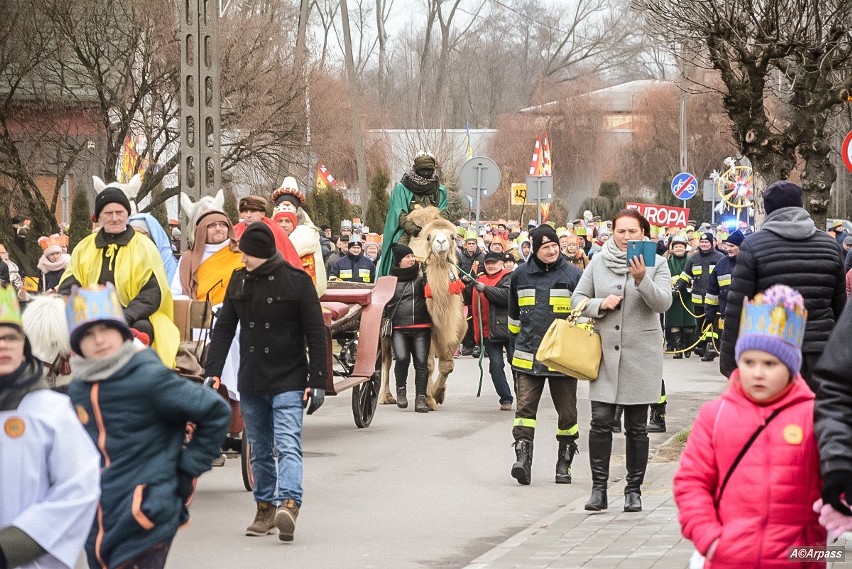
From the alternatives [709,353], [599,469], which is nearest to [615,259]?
[599,469]

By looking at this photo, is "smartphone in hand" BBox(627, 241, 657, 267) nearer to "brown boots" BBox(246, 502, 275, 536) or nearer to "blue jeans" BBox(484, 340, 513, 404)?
"brown boots" BBox(246, 502, 275, 536)

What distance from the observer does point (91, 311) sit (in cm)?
520

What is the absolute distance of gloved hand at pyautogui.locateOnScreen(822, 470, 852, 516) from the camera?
14.7ft

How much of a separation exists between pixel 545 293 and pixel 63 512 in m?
7.25

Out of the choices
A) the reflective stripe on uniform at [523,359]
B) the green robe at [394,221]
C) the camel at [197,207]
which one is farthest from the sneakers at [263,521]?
the green robe at [394,221]

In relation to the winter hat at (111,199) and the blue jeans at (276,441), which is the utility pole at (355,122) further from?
the blue jeans at (276,441)

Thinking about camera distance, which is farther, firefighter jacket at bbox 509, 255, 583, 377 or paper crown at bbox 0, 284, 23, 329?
firefighter jacket at bbox 509, 255, 583, 377

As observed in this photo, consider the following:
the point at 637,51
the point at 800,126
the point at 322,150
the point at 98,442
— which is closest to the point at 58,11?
the point at 322,150

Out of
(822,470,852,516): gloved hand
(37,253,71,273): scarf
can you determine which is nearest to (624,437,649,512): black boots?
(822,470,852,516): gloved hand

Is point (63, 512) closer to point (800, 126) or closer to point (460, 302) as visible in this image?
point (800, 126)

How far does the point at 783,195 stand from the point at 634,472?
7.91 ft

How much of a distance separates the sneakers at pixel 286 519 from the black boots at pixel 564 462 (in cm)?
306

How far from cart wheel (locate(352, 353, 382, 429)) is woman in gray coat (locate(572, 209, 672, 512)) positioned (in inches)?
196

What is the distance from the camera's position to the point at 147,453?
543cm
